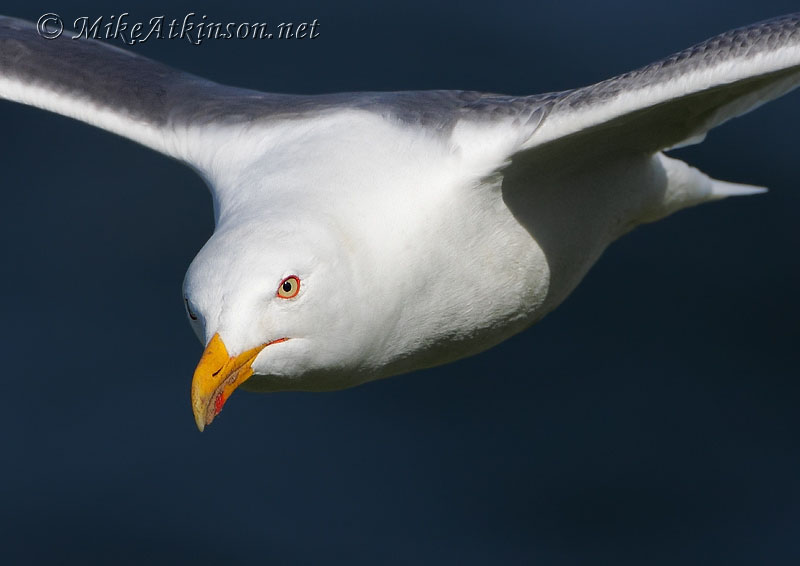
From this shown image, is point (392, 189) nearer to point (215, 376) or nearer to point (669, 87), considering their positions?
point (669, 87)

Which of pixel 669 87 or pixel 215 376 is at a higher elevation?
pixel 669 87

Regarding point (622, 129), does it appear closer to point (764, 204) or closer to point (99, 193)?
point (764, 204)

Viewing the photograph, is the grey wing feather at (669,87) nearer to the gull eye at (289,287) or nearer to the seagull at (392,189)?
the seagull at (392,189)

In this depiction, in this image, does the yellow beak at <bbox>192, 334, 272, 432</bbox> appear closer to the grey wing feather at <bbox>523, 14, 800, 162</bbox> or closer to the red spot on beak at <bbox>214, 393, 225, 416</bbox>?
the red spot on beak at <bbox>214, 393, 225, 416</bbox>

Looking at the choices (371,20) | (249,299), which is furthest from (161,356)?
(249,299)

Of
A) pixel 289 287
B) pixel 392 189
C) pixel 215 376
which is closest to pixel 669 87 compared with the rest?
pixel 392 189

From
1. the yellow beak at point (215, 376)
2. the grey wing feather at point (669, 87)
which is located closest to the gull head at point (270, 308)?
the yellow beak at point (215, 376)

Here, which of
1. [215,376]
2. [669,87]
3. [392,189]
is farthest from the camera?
[392,189]

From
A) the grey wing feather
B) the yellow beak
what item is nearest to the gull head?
the yellow beak
